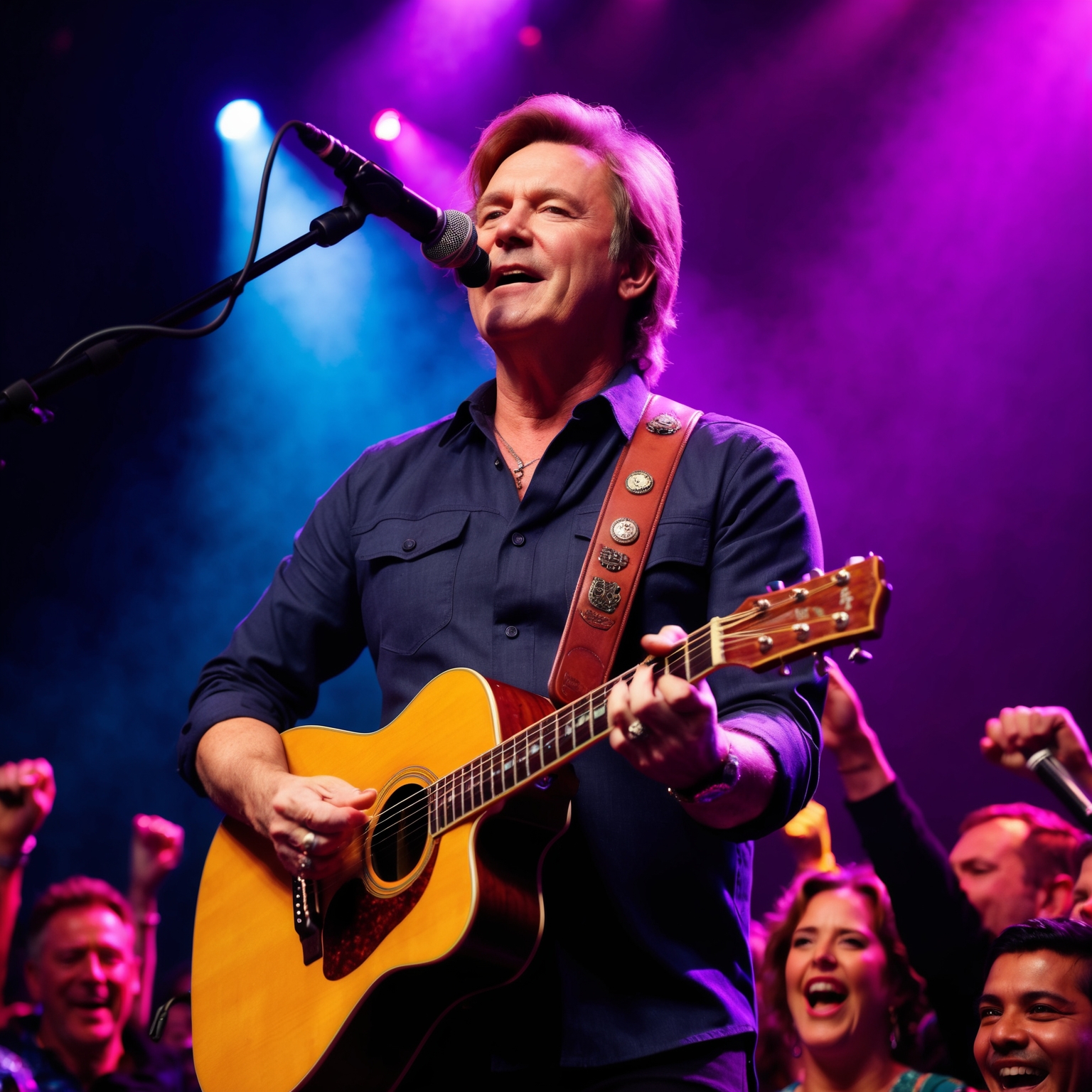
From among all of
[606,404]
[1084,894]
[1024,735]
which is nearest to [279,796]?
[606,404]

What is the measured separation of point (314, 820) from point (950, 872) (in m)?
2.49

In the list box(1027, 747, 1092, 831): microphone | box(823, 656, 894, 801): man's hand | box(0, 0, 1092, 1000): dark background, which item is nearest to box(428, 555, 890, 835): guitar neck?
box(1027, 747, 1092, 831): microphone

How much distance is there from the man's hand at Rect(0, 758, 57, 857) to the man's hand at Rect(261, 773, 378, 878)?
8.46 ft

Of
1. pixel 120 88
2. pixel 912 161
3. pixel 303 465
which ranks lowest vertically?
pixel 303 465

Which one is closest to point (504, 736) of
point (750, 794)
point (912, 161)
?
point (750, 794)

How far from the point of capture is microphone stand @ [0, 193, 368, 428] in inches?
78.5

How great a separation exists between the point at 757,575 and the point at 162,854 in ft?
13.9

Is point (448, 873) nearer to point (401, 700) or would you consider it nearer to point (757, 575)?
point (401, 700)

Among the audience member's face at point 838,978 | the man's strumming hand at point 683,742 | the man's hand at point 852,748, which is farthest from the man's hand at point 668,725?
the audience member's face at point 838,978

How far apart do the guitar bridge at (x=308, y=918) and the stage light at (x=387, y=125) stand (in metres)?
5.50

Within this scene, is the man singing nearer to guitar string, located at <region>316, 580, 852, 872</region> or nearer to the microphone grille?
guitar string, located at <region>316, 580, 852, 872</region>

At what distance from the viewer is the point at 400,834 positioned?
6.62 ft

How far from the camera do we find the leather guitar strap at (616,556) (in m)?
1.96

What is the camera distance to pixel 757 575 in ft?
6.50
